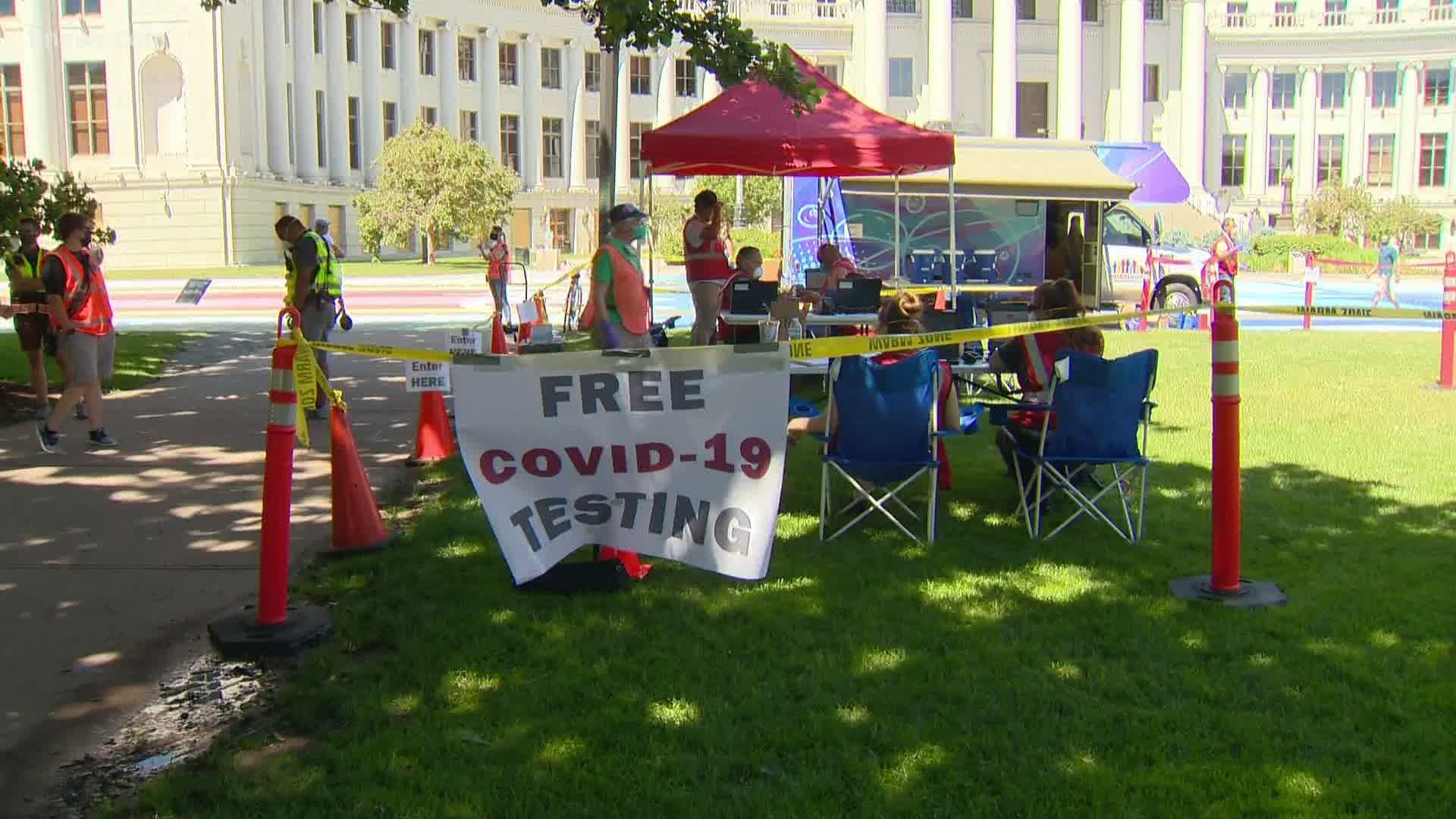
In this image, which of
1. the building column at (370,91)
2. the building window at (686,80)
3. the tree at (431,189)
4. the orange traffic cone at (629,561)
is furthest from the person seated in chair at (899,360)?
the building window at (686,80)

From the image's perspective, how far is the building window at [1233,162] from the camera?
68.7 metres

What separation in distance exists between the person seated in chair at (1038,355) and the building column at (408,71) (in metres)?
56.3

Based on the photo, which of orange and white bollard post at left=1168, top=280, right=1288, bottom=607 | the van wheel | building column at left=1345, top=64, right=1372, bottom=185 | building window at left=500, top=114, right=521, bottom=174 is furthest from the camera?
building column at left=1345, top=64, right=1372, bottom=185

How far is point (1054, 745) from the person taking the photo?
4.26 meters

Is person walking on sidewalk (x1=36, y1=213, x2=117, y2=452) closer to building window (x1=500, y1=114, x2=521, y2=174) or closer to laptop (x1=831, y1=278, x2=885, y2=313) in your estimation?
laptop (x1=831, y1=278, x2=885, y2=313)

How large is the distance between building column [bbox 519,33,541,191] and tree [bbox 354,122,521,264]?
17.2 metres

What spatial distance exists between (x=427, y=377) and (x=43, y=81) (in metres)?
48.4

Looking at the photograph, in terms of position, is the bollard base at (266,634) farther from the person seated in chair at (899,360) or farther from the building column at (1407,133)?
the building column at (1407,133)

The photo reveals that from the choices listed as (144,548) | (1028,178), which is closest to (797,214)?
(1028,178)

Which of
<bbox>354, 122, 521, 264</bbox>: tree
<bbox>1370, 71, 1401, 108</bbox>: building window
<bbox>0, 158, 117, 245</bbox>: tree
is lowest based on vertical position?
<bbox>0, 158, 117, 245</bbox>: tree

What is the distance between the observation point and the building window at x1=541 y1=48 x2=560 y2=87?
6719cm

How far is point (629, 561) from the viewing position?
20.6 feet

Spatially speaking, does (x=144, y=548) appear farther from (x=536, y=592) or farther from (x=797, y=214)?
(x=797, y=214)

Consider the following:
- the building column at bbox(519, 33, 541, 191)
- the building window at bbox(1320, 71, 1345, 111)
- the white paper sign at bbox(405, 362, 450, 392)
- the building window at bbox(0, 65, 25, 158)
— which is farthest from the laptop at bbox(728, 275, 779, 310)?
the building window at bbox(1320, 71, 1345, 111)
